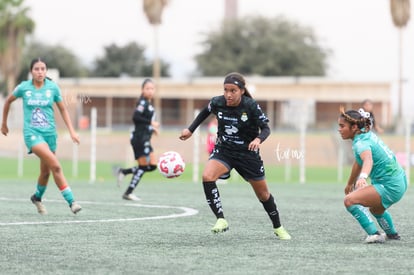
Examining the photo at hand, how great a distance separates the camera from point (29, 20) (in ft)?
245

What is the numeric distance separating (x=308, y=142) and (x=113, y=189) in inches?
1210

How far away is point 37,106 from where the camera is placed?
13.6m

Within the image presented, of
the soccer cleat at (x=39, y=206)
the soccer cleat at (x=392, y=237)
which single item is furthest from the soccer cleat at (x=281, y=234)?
the soccer cleat at (x=39, y=206)

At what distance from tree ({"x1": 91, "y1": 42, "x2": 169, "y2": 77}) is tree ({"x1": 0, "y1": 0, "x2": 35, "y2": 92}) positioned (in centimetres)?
3432

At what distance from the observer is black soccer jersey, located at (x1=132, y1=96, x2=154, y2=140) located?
18.3 meters

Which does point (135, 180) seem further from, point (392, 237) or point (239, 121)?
point (392, 237)

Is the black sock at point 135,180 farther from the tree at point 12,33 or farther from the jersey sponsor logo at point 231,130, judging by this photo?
the tree at point 12,33

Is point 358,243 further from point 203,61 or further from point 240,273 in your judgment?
point 203,61

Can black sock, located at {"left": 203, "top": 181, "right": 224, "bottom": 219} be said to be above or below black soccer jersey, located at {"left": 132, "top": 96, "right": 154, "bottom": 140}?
below

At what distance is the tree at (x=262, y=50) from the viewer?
10331 cm

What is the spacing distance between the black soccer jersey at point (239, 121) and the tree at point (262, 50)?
91.8m

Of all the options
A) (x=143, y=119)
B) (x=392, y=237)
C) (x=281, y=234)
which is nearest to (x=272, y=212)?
(x=281, y=234)

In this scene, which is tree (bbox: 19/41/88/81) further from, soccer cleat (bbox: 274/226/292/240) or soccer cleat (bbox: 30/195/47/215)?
soccer cleat (bbox: 274/226/292/240)

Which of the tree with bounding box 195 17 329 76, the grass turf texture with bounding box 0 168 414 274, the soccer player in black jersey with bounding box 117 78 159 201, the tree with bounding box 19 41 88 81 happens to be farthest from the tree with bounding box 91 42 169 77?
the grass turf texture with bounding box 0 168 414 274
